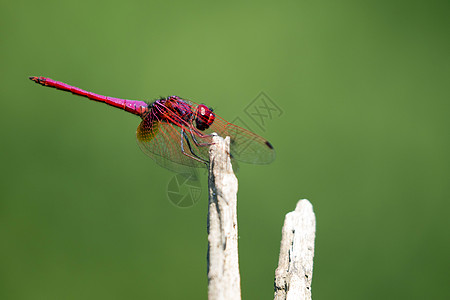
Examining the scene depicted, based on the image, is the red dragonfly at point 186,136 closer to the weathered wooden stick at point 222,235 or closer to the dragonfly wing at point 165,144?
the dragonfly wing at point 165,144

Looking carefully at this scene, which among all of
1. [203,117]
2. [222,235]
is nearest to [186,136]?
[203,117]

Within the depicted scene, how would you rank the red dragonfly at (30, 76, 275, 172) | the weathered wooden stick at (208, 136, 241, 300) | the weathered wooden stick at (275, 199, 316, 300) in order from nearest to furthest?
the weathered wooden stick at (208, 136, 241, 300) < the weathered wooden stick at (275, 199, 316, 300) < the red dragonfly at (30, 76, 275, 172)

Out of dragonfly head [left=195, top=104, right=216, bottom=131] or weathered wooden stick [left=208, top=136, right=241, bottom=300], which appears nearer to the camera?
weathered wooden stick [left=208, top=136, right=241, bottom=300]

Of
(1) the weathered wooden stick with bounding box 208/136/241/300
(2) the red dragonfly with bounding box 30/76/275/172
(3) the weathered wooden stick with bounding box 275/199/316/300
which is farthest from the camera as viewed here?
(2) the red dragonfly with bounding box 30/76/275/172

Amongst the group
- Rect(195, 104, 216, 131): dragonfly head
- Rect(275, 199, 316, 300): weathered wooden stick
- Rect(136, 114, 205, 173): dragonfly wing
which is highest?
Rect(195, 104, 216, 131): dragonfly head

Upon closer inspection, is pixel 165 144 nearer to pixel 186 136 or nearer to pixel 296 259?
pixel 186 136

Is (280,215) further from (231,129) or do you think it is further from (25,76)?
(25,76)

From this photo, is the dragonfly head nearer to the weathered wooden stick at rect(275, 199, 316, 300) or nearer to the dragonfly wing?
the dragonfly wing

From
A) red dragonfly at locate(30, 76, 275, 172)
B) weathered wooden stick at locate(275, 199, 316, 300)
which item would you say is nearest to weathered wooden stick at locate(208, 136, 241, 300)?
weathered wooden stick at locate(275, 199, 316, 300)
